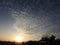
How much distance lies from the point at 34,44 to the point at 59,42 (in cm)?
1162

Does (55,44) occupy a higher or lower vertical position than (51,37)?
lower

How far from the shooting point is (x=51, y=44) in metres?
52.7

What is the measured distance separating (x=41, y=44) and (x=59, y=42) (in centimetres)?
736

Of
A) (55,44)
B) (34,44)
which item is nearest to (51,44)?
(55,44)

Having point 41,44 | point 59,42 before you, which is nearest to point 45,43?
point 41,44

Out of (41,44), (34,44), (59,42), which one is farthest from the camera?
(34,44)

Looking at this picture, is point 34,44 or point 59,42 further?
point 34,44

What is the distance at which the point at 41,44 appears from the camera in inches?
2179

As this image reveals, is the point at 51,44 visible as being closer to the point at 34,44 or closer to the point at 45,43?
the point at 45,43

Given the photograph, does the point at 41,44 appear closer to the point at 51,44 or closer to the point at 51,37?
the point at 51,44

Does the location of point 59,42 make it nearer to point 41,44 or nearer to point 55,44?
point 55,44

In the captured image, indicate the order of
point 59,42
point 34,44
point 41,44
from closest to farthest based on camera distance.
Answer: point 59,42, point 41,44, point 34,44

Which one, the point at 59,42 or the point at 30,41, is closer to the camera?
the point at 59,42

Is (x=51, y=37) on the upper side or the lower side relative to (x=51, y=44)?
upper
